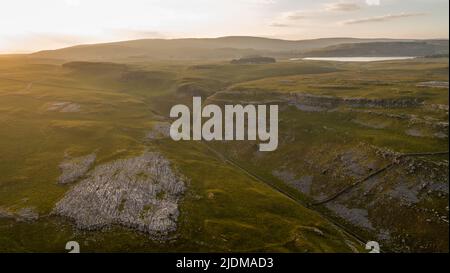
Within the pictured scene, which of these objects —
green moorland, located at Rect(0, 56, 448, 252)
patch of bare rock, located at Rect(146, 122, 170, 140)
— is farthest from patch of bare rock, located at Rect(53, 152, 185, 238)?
patch of bare rock, located at Rect(146, 122, 170, 140)

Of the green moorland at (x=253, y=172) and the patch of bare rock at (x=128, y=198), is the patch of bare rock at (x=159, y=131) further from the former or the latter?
the patch of bare rock at (x=128, y=198)

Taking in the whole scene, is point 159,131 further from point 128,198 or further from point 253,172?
point 128,198

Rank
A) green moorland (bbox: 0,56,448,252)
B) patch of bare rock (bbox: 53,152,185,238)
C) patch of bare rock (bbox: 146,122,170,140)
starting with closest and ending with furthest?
green moorland (bbox: 0,56,448,252) → patch of bare rock (bbox: 53,152,185,238) → patch of bare rock (bbox: 146,122,170,140)

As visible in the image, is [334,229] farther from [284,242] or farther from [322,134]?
[322,134]

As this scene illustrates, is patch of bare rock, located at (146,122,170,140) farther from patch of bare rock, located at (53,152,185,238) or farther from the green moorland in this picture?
patch of bare rock, located at (53,152,185,238)

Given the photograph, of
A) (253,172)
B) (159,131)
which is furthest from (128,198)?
(159,131)

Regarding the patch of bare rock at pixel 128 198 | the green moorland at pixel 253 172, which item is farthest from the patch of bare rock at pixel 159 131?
the patch of bare rock at pixel 128 198

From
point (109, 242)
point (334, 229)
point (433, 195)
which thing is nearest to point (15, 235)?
point (109, 242)
